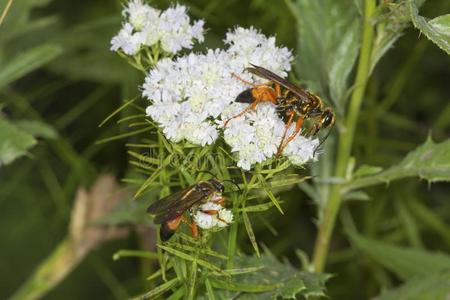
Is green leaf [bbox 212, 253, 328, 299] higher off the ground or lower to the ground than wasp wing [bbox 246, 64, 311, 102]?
lower

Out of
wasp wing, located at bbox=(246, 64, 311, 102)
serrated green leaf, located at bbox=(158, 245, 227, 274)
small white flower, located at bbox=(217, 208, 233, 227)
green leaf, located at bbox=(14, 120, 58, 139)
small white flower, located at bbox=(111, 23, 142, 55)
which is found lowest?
serrated green leaf, located at bbox=(158, 245, 227, 274)

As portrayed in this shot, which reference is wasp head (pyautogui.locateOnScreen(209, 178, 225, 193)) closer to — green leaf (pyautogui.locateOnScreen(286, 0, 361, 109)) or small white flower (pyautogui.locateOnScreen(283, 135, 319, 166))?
small white flower (pyautogui.locateOnScreen(283, 135, 319, 166))

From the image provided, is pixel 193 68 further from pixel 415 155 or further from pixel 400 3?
pixel 415 155

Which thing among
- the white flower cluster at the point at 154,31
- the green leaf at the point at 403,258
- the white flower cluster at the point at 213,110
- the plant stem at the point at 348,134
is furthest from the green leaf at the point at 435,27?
the green leaf at the point at 403,258

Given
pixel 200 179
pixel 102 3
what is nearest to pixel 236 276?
pixel 200 179

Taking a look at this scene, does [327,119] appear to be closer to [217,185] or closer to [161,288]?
[217,185]

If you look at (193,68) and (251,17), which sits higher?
(251,17)

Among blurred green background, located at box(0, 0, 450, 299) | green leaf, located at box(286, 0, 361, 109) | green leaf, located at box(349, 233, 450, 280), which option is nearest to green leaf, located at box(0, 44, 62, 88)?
blurred green background, located at box(0, 0, 450, 299)
